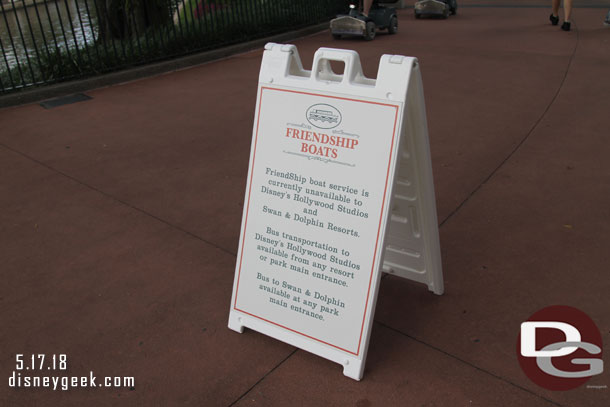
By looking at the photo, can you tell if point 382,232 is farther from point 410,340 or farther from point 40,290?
point 40,290

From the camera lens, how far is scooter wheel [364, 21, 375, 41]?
955 cm

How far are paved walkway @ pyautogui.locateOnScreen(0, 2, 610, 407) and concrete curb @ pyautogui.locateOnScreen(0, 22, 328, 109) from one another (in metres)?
0.25

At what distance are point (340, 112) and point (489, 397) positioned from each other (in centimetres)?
137

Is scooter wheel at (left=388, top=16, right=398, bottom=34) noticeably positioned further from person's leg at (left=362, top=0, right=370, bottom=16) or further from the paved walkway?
the paved walkway

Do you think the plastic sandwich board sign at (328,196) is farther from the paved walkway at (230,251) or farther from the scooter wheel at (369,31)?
the scooter wheel at (369,31)

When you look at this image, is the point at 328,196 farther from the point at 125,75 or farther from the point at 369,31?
the point at 369,31

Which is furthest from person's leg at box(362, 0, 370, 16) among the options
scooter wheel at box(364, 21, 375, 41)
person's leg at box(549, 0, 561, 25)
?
person's leg at box(549, 0, 561, 25)

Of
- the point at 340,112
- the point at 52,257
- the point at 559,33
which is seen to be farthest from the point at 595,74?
the point at 52,257

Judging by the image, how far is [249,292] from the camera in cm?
266

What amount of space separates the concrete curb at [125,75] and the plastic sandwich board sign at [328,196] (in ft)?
17.8

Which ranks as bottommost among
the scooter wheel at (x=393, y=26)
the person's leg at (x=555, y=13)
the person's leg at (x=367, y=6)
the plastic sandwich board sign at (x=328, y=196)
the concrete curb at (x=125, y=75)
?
the concrete curb at (x=125, y=75)

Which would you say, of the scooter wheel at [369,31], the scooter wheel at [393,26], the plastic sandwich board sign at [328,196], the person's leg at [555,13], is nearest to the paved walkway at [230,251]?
the plastic sandwich board sign at [328,196]

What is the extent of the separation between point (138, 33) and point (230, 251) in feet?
23.4

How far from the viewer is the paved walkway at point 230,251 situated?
239 cm
